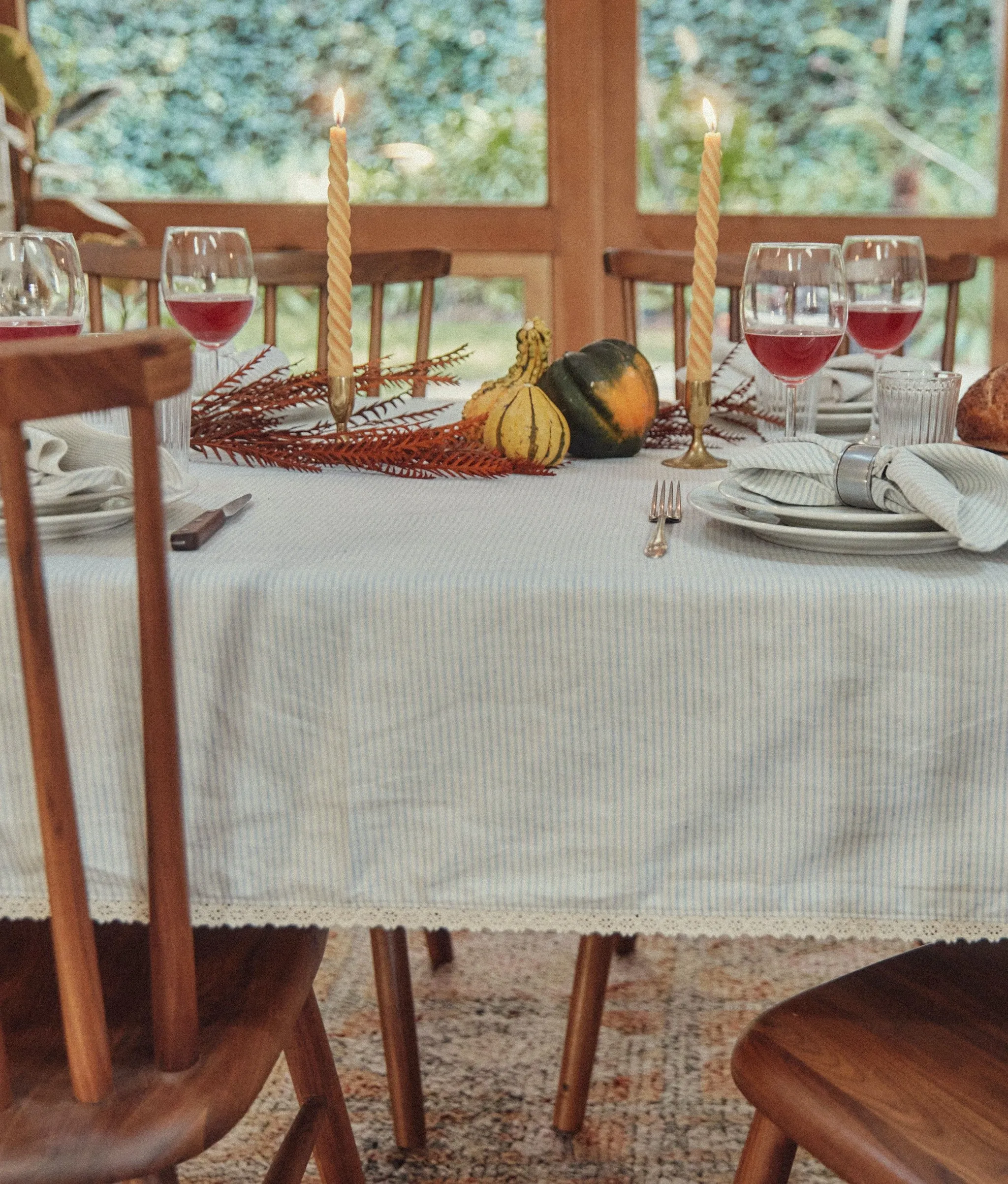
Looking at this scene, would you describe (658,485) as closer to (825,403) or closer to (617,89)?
(825,403)

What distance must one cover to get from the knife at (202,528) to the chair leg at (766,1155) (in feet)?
1.71

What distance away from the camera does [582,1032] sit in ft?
4.77

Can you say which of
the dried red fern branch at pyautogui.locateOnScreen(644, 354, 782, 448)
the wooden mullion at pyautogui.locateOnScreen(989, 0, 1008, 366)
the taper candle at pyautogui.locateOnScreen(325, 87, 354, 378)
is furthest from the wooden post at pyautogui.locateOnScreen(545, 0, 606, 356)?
the taper candle at pyautogui.locateOnScreen(325, 87, 354, 378)

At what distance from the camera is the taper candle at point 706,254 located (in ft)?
3.77

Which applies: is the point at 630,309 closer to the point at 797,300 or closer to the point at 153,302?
the point at 153,302

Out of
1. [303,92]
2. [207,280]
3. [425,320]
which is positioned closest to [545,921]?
[207,280]

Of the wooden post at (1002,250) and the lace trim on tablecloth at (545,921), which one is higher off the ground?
the wooden post at (1002,250)

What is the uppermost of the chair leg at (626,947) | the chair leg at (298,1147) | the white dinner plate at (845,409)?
the white dinner plate at (845,409)

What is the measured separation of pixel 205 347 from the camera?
1.40 metres

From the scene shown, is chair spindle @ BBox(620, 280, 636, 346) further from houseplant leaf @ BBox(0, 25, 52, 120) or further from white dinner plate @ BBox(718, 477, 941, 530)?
houseplant leaf @ BBox(0, 25, 52, 120)

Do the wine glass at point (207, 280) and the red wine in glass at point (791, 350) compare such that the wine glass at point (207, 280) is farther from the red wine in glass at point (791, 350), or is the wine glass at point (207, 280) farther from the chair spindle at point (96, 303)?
the chair spindle at point (96, 303)

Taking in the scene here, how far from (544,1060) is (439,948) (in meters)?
0.26

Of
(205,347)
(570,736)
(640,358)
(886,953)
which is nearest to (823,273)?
(640,358)

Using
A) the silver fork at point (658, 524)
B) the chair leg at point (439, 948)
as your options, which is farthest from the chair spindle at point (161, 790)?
the chair leg at point (439, 948)
